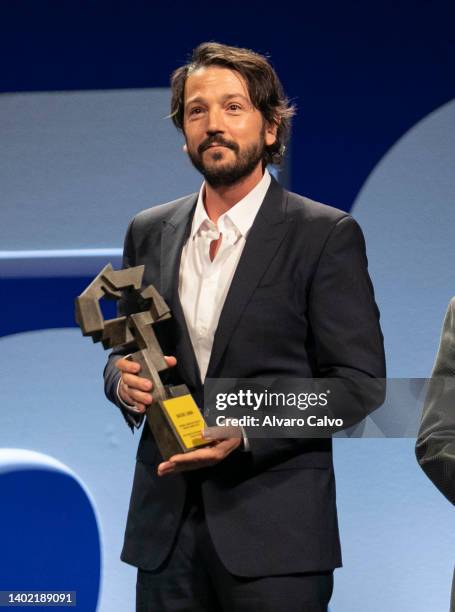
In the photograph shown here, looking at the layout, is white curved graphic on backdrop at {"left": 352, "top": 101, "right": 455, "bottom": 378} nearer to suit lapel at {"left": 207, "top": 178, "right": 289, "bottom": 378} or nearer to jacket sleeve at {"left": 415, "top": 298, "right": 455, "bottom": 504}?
suit lapel at {"left": 207, "top": 178, "right": 289, "bottom": 378}

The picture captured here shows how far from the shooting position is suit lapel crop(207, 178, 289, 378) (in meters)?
1.72

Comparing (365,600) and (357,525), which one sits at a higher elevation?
(357,525)

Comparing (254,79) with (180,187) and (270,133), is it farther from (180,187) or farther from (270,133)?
(180,187)

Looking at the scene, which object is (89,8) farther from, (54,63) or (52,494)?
(52,494)

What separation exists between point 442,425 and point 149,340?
534mm

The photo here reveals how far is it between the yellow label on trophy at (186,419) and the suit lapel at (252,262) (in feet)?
0.37

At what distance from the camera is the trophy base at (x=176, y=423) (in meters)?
1.59

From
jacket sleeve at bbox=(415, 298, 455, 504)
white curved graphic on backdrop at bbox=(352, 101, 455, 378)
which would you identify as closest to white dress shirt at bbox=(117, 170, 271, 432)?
jacket sleeve at bbox=(415, 298, 455, 504)

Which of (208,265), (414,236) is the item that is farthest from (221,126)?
(414,236)

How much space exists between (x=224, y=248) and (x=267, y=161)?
8.5 inches

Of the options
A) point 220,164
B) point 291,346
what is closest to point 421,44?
point 220,164

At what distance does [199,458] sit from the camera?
1588 mm

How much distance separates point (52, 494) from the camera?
2.62m

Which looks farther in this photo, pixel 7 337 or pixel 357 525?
pixel 7 337
